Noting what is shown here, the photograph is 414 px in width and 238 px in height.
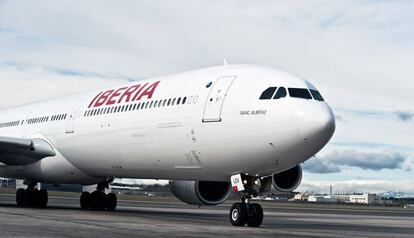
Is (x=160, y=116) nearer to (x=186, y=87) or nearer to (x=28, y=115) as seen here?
(x=186, y=87)

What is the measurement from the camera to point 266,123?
16.1 m

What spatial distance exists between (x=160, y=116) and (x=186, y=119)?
1.39 m

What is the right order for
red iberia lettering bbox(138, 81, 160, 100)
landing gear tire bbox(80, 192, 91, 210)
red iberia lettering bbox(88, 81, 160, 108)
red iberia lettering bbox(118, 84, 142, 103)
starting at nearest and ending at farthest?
red iberia lettering bbox(138, 81, 160, 100), red iberia lettering bbox(88, 81, 160, 108), red iberia lettering bbox(118, 84, 142, 103), landing gear tire bbox(80, 192, 91, 210)

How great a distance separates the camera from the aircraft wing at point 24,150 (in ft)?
78.8

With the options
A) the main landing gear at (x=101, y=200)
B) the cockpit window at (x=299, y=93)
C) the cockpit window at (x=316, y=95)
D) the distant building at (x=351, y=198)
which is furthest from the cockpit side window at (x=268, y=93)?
the distant building at (x=351, y=198)

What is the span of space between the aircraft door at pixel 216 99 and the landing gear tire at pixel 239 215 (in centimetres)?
227

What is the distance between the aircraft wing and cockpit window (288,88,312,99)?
11.2 metres

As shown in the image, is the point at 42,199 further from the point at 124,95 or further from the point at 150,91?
the point at 150,91

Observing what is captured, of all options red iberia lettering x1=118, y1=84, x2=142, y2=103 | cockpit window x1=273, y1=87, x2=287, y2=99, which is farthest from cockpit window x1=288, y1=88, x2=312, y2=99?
red iberia lettering x1=118, y1=84, x2=142, y2=103

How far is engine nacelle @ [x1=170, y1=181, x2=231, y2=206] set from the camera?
21.2m

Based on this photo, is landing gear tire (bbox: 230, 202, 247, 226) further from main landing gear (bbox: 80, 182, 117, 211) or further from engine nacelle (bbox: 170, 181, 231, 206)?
main landing gear (bbox: 80, 182, 117, 211)

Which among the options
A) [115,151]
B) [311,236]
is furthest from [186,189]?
[311,236]

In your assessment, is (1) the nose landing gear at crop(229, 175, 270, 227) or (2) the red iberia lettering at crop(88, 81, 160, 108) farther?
(2) the red iberia lettering at crop(88, 81, 160, 108)

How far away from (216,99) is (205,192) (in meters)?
4.91
